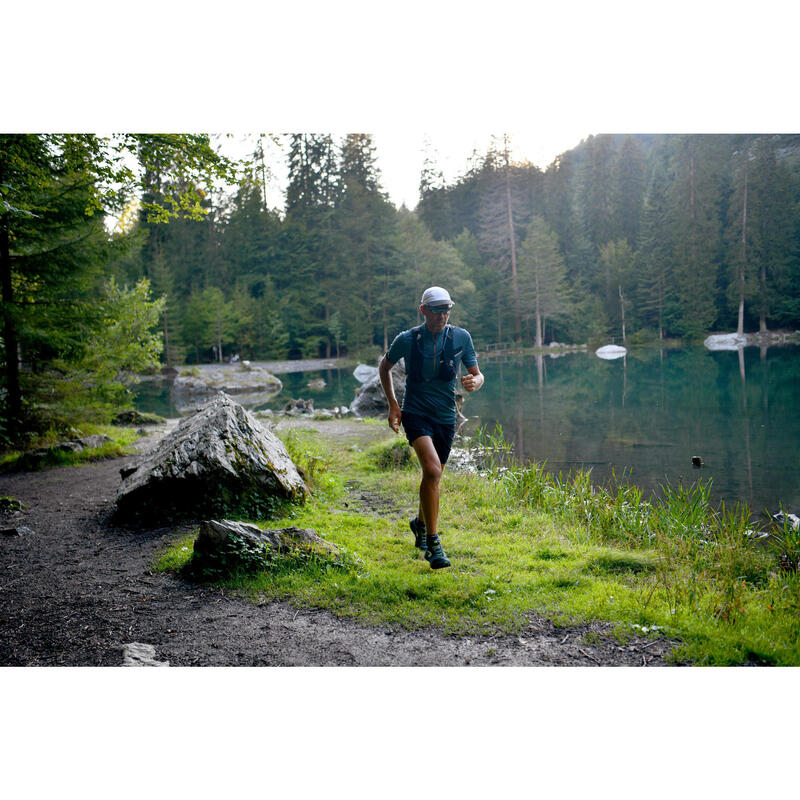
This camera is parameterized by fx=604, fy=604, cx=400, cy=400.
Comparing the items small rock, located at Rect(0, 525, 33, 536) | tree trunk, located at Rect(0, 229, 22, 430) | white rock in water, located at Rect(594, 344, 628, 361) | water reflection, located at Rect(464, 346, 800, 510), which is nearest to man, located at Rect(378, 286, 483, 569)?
small rock, located at Rect(0, 525, 33, 536)

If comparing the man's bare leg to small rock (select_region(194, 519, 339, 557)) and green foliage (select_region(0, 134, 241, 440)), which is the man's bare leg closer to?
small rock (select_region(194, 519, 339, 557))

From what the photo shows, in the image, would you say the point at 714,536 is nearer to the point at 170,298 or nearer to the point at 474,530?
the point at 474,530

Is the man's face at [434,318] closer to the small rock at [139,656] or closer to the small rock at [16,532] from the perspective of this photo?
the small rock at [139,656]

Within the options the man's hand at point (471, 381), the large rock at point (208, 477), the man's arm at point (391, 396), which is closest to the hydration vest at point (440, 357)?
the man's hand at point (471, 381)

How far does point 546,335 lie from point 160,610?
48.4 meters

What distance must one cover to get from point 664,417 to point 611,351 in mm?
26237

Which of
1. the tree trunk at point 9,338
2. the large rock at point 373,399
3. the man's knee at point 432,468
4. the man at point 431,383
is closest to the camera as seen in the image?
the man's knee at point 432,468

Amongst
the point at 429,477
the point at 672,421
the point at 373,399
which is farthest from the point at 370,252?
the point at 429,477

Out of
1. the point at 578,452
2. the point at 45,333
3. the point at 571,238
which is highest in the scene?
the point at 571,238

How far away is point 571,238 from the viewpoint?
52438 mm

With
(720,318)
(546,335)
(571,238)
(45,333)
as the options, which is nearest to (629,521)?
(45,333)

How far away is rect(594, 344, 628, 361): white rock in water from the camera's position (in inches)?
1496

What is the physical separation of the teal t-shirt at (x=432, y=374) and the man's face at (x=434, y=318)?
38mm

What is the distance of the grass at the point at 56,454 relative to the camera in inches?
356
